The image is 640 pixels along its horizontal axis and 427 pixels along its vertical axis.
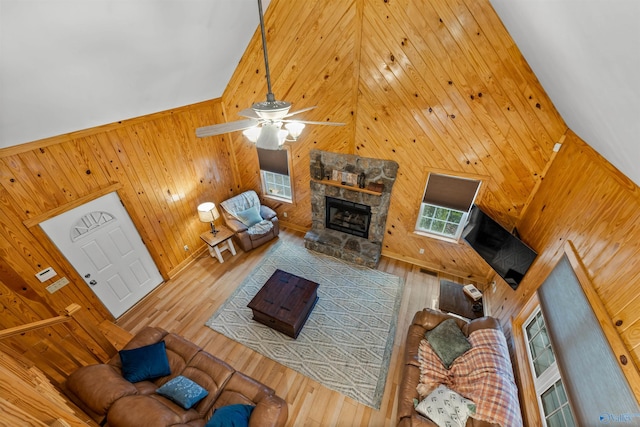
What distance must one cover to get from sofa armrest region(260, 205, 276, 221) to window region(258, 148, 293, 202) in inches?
12.3

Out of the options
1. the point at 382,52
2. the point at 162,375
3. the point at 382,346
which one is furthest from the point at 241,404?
the point at 382,52

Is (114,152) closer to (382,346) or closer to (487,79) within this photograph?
(382,346)

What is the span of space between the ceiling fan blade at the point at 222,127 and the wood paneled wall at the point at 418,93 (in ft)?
7.76

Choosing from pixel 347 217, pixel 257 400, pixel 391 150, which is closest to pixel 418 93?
pixel 391 150

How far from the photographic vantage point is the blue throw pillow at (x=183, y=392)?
8.52 ft

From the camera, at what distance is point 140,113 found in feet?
12.5

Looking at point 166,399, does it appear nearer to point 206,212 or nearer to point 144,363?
point 144,363

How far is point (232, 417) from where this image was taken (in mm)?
2359

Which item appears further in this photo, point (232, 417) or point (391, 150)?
point (391, 150)

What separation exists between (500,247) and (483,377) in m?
1.66

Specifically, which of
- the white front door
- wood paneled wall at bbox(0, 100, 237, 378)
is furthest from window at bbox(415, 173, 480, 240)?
the white front door

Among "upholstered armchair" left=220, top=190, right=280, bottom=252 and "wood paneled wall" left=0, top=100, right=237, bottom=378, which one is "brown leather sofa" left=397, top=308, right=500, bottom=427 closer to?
"upholstered armchair" left=220, top=190, right=280, bottom=252

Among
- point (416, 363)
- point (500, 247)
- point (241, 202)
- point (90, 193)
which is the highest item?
point (90, 193)

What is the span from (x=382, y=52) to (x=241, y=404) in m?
4.75
